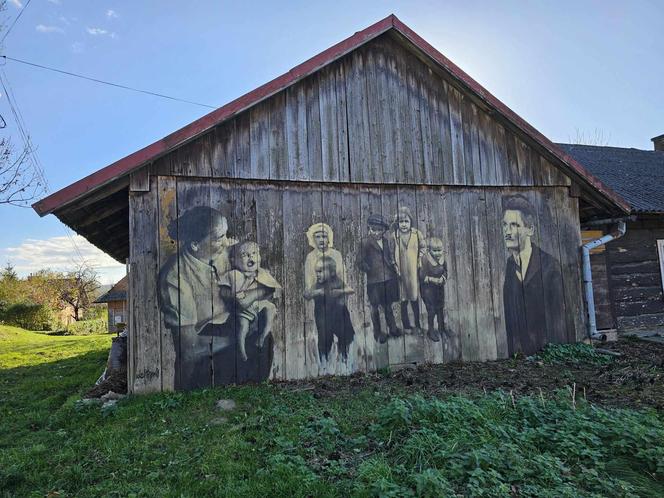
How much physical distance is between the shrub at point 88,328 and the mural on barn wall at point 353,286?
2612 cm

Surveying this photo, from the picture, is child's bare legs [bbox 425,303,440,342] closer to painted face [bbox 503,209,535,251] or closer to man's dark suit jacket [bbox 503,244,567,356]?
man's dark suit jacket [bbox 503,244,567,356]

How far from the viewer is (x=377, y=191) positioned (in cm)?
698

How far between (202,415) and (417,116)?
5690 mm

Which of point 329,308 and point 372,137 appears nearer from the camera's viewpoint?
point 329,308

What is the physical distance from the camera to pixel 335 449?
3852 mm

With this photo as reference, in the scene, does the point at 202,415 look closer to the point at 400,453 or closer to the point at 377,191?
the point at 400,453

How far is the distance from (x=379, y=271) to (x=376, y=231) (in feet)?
2.19

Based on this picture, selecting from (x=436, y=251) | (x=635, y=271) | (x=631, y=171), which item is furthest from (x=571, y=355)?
(x=631, y=171)

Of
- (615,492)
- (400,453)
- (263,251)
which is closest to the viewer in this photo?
(615,492)

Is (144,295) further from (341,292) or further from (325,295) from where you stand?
(341,292)

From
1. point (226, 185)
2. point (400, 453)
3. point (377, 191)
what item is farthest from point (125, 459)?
point (377, 191)

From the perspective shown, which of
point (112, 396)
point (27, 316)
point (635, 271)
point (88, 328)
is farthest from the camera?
point (88, 328)

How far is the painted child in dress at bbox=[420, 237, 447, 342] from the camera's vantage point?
708 cm

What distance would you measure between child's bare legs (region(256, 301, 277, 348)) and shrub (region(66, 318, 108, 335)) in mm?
26291
